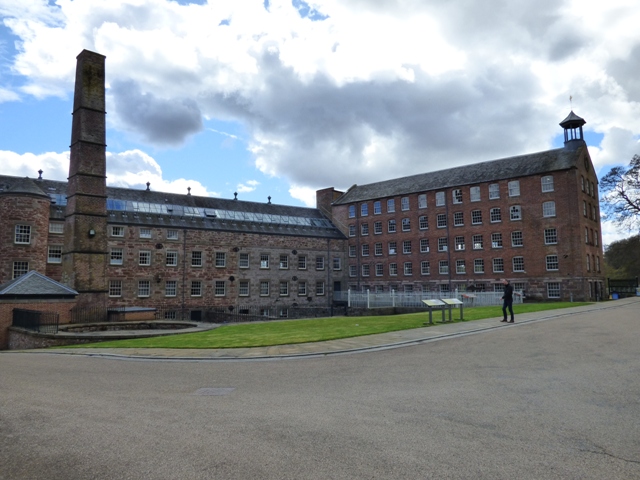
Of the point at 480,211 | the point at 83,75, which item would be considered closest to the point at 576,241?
the point at 480,211

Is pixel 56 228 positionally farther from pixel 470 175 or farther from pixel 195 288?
pixel 470 175

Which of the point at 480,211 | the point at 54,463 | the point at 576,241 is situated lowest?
the point at 54,463

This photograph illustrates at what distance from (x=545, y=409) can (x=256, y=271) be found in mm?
43662

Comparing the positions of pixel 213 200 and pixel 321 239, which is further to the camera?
pixel 321 239

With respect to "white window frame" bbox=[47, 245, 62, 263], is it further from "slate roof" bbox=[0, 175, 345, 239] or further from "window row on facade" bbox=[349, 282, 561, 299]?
"window row on facade" bbox=[349, 282, 561, 299]

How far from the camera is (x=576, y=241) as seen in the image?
1639 inches

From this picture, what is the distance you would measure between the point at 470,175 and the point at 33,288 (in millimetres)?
42833

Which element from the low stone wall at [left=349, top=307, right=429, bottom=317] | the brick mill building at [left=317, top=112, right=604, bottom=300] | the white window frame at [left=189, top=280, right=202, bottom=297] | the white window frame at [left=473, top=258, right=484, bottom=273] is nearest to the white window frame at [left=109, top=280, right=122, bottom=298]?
the white window frame at [left=189, top=280, right=202, bottom=297]

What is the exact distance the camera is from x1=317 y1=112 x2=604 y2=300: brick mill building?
42.7m

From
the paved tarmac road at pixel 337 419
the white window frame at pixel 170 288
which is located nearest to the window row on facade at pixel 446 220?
the white window frame at pixel 170 288

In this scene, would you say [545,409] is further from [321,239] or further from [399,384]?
[321,239]

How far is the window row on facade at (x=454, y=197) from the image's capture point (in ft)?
146

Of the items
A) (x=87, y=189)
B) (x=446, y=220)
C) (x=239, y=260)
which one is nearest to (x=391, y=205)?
(x=446, y=220)

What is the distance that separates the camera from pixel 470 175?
5100 centimetres
